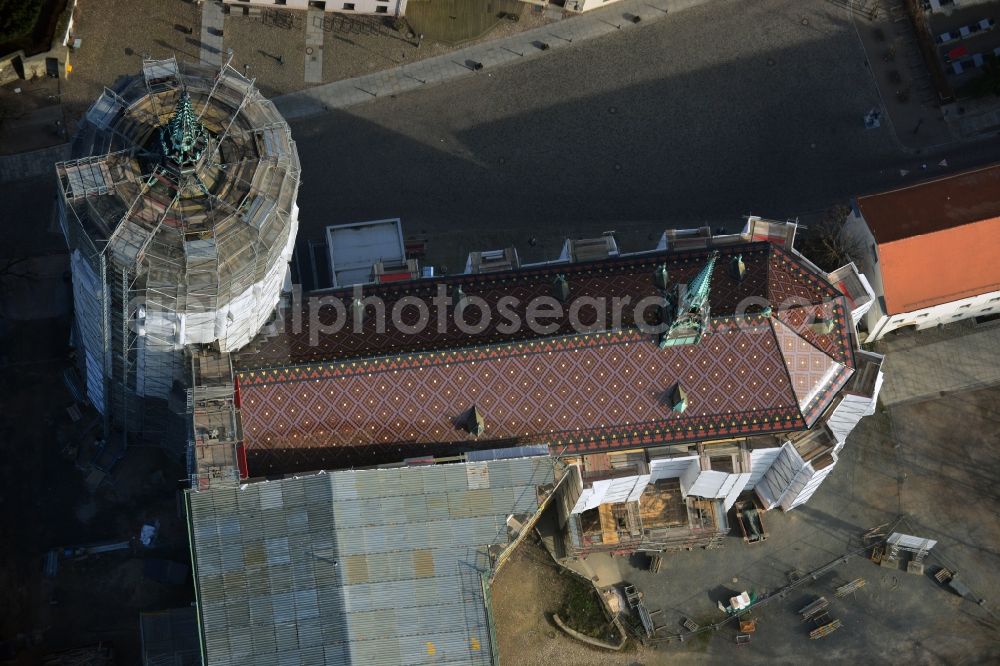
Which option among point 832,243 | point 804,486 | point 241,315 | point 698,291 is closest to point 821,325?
point 804,486

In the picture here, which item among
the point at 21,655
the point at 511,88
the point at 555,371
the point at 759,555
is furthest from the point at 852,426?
the point at 21,655

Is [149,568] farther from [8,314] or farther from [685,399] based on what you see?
[685,399]

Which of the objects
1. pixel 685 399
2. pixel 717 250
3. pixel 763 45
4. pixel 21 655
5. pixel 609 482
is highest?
pixel 763 45

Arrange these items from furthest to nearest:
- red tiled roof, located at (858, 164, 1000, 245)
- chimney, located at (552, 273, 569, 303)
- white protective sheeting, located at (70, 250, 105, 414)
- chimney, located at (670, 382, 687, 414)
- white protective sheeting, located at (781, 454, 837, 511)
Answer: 1. red tiled roof, located at (858, 164, 1000, 245)
2. white protective sheeting, located at (781, 454, 837, 511)
3. chimney, located at (552, 273, 569, 303)
4. chimney, located at (670, 382, 687, 414)
5. white protective sheeting, located at (70, 250, 105, 414)

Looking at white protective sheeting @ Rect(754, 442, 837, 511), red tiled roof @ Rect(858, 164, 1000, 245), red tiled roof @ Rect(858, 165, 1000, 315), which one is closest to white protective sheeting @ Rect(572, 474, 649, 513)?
white protective sheeting @ Rect(754, 442, 837, 511)

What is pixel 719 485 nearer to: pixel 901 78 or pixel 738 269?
pixel 738 269

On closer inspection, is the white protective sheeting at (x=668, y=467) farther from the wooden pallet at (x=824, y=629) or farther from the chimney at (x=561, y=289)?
the wooden pallet at (x=824, y=629)

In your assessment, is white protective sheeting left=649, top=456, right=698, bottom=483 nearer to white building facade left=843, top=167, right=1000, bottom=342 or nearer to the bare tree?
white building facade left=843, top=167, right=1000, bottom=342
